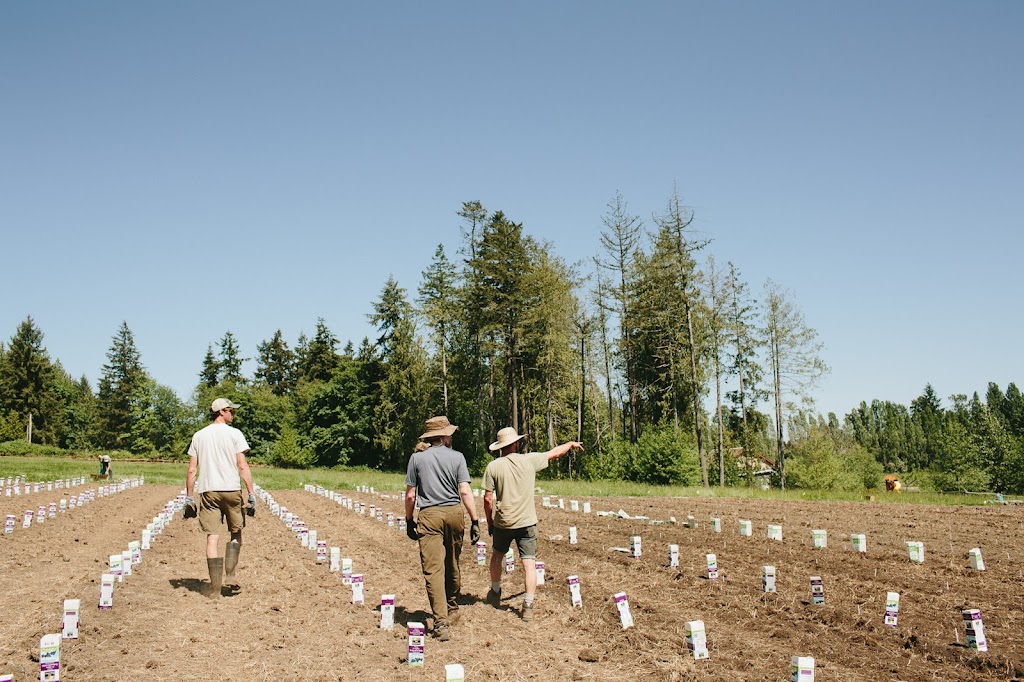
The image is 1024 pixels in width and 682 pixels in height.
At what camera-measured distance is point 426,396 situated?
190ft

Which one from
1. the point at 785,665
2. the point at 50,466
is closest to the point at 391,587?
the point at 785,665

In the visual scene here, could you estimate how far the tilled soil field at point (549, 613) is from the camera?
21.3ft

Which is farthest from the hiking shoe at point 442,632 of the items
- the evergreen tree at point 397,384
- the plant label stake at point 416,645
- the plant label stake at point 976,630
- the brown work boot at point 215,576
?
the evergreen tree at point 397,384

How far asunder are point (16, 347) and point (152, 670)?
89102 millimetres

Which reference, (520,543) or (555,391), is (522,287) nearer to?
(555,391)

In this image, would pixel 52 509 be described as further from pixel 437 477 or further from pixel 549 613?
pixel 549 613

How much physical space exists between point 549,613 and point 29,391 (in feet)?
283

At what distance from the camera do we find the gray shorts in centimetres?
821

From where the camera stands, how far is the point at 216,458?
915 cm

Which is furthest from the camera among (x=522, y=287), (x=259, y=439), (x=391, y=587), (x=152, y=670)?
(x=259, y=439)

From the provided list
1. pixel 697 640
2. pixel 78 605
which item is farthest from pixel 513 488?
pixel 78 605

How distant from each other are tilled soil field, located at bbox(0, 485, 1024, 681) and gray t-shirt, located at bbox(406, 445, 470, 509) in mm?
1413

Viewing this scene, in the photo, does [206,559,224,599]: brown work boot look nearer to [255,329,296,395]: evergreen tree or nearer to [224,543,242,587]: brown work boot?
[224,543,242,587]: brown work boot

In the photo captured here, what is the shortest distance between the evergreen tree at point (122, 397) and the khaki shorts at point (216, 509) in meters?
82.0
